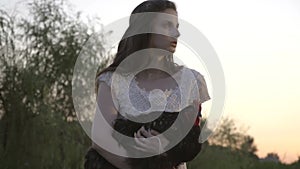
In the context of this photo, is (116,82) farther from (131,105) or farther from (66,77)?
(66,77)

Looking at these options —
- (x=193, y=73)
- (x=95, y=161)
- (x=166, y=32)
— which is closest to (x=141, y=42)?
(x=166, y=32)

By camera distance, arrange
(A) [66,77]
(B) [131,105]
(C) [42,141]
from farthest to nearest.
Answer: (A) [66,77], (C) [42,141], (B) [131,105]

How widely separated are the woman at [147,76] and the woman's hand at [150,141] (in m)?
0.03

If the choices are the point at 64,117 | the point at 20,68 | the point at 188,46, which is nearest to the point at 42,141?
the point at 64,117

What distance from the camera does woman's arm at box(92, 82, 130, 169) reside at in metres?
1.78

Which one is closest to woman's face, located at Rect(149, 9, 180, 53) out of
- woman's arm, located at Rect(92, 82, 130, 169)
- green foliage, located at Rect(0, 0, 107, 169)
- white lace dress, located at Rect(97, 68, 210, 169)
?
white lace dress, located at Rect(97, 68, 210, 169)

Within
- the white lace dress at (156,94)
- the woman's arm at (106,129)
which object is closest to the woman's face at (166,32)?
the white lace dress at (156,94)

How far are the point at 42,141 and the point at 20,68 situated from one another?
3.61 feet

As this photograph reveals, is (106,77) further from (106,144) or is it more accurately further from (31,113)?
(31,113)

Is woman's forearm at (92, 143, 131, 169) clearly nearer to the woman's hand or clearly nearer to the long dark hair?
the woman's hand

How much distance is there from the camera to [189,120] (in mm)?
1808

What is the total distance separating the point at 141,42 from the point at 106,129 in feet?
1.05

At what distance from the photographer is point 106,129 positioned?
182 cm

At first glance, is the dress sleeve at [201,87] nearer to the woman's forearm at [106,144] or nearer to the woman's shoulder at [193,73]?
the woman's shoulder at [193,73]
